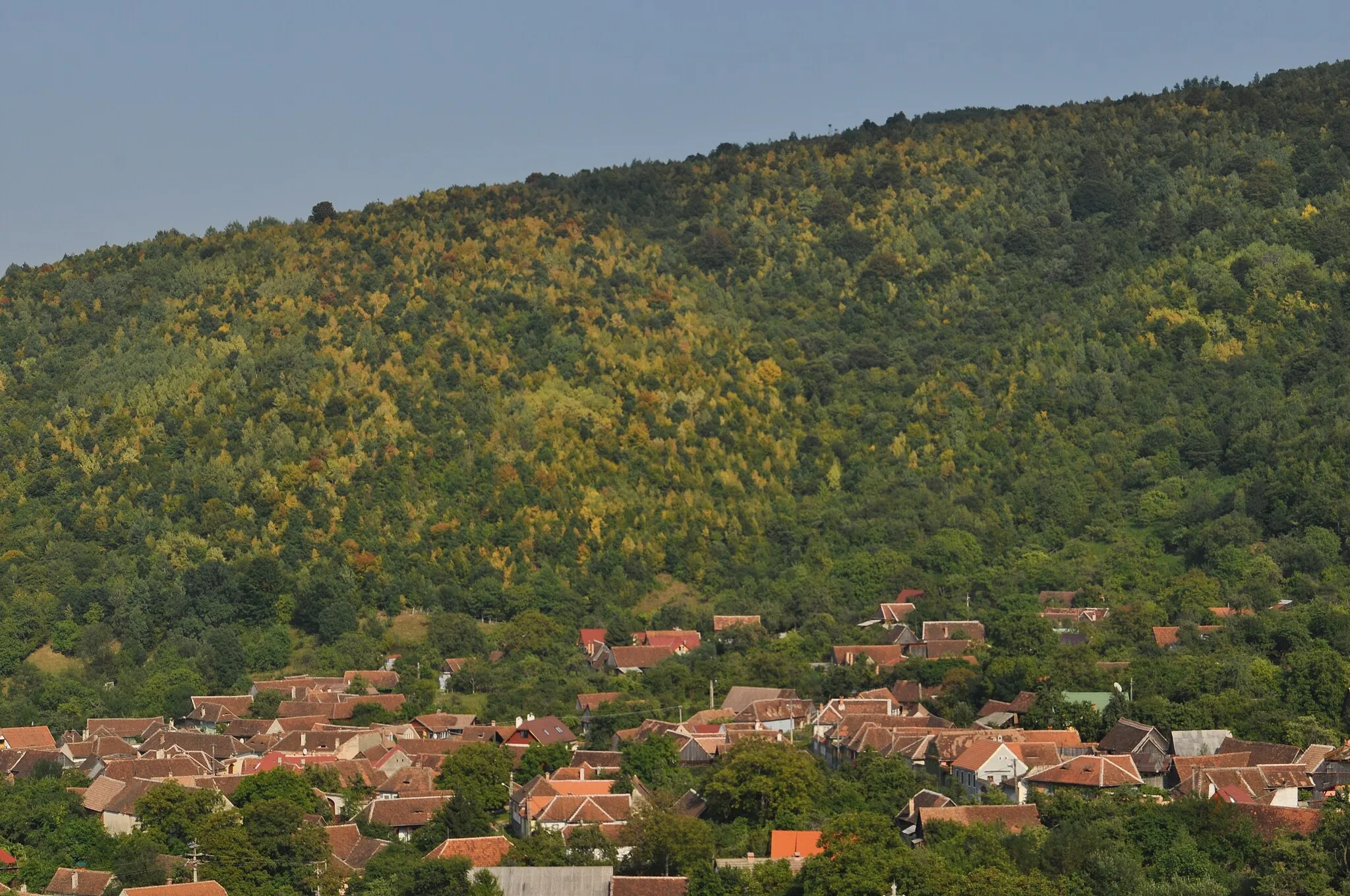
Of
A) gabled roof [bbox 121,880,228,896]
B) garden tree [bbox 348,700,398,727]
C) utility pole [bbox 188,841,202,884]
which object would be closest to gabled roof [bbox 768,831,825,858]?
gabled roof [bbox 121,880,228,896]

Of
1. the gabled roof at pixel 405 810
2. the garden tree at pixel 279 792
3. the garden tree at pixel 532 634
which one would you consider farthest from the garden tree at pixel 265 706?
the gabled roof at pixel 405 810

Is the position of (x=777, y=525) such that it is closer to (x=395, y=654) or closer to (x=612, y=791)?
(x=395, y=654)

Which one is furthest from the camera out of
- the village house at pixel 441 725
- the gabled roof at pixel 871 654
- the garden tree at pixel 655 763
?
the gabled roof at pixel 871 654

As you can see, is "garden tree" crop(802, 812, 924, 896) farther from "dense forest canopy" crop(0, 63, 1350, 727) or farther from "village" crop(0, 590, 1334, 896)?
"dense forest canopy" crop(0, 63, 1350, 727)

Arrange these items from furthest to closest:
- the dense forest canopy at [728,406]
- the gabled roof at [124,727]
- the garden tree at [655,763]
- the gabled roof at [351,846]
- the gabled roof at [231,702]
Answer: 1. the dense forest canopy at [728,406]
2. the gabled roof at [231,702]
3. the gabled roof at [124,727]
4. the garden tree at [655,763]
5. the gabled roof at [351,846]

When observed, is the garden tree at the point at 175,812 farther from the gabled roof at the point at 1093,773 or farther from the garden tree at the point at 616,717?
the gabled roof at the point at 1093,773

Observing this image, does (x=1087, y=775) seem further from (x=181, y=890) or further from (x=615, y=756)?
(x=181, y=890)

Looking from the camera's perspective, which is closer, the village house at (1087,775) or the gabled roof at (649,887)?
the gabled roof at (649,887)

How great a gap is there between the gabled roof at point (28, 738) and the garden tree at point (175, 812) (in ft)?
52.8

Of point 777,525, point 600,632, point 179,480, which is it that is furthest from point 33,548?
point 777,525

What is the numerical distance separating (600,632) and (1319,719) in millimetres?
33556

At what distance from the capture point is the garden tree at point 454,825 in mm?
55438

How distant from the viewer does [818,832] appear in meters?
51.7

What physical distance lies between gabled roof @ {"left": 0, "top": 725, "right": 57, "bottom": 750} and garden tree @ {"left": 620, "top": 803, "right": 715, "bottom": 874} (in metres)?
27.7
